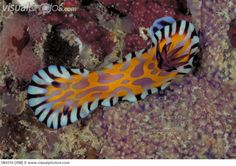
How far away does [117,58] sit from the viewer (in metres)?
3.87

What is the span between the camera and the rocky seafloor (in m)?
3.75

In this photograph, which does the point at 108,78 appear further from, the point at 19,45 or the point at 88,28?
the point at 19,45

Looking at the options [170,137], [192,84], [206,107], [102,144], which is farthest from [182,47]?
[102,144]

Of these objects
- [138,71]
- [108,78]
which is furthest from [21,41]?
[138,71]

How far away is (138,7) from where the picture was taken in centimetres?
372

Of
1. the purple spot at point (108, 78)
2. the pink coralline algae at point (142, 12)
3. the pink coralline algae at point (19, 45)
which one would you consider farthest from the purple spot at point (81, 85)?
the pink coralline algae at point (142, 12)

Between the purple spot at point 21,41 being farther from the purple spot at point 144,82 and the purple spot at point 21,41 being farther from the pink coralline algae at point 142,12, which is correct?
the purple spot at point 144,82

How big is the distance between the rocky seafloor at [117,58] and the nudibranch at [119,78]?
7cm

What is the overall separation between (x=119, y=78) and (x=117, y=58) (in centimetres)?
19

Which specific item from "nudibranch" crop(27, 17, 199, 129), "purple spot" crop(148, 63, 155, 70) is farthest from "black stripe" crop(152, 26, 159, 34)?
"purple spot" crop(148, 63, 155, 70)

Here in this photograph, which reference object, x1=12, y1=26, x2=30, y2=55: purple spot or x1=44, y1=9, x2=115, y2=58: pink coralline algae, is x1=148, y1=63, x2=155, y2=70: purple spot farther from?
x1=12, y1=26, x2=30, y2=55: purple spot

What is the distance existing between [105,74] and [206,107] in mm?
946

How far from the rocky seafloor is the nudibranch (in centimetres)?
7

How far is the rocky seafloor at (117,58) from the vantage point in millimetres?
3752
